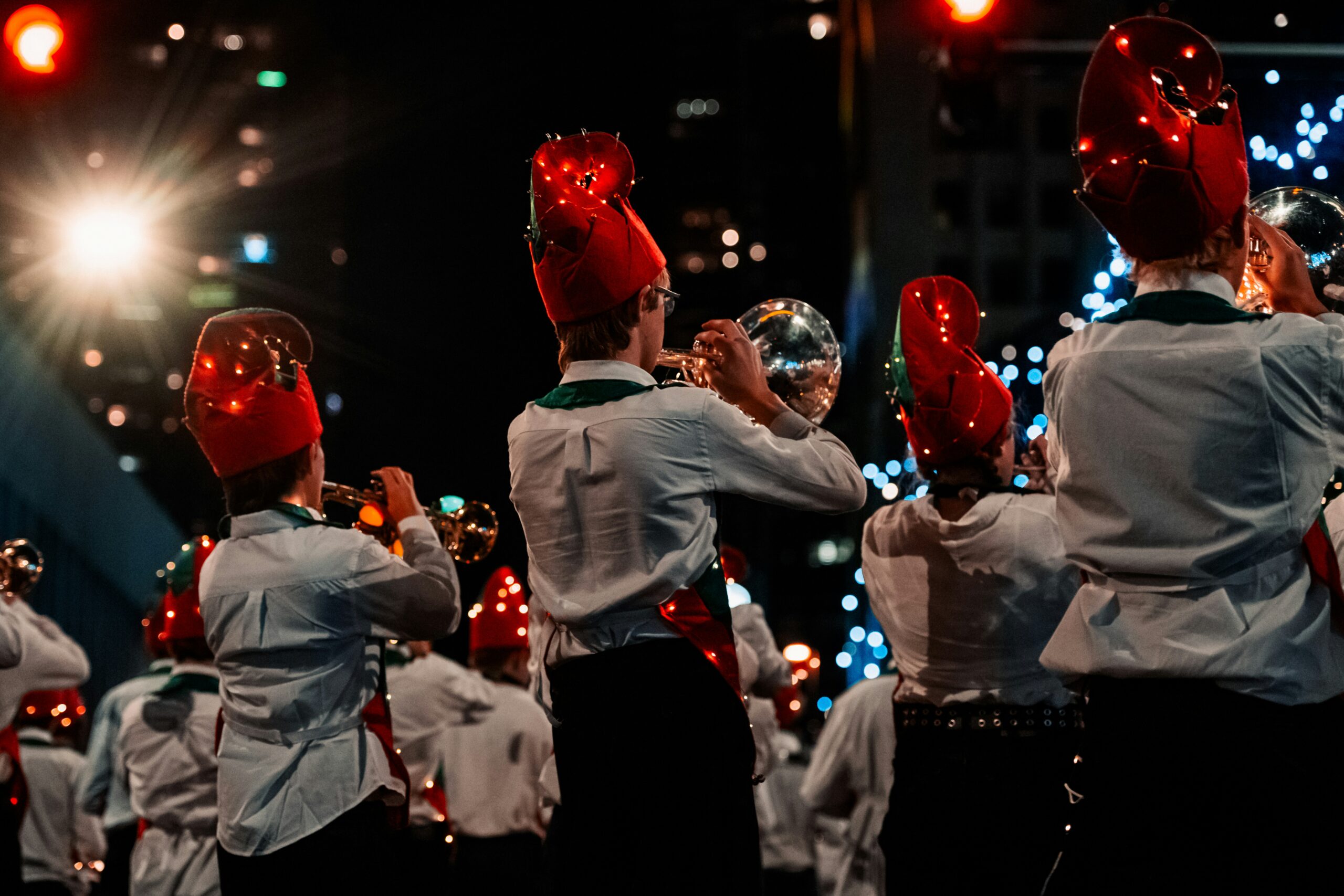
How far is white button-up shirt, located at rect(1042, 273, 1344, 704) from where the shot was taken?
7.94 ft

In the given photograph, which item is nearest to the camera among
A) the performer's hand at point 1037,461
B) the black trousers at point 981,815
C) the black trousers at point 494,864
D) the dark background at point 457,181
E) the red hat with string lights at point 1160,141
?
the red hat with string lights at point 1160,141

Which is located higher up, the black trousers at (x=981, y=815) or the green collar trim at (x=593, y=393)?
the green collar trim at (x=593, y=393)

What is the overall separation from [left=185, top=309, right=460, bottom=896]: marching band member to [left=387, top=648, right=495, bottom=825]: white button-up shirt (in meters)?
4.09

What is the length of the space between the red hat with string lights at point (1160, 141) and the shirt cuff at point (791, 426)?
78cm

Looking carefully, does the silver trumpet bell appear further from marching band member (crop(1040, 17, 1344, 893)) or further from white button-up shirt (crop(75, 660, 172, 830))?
white button-up shirt (crop(75, 660, 172, 830))

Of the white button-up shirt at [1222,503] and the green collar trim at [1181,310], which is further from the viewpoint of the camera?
the green collar trim at [1181,310]

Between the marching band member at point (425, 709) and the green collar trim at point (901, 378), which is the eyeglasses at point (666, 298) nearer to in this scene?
the green collar trim at point (901, 378)

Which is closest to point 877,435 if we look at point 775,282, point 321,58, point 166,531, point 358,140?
point 775,282

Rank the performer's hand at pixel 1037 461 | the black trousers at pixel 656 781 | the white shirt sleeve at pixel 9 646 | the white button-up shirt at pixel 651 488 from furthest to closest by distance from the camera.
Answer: the white shirt sleeve at pixel 9 646 → the performer's hand at pixel 1037 461 → the white button-up shirt at pixel 651 488 → the black trousers at pixel 656 781

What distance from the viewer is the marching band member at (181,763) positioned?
5.74 meters

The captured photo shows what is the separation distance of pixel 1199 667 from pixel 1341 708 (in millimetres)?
358

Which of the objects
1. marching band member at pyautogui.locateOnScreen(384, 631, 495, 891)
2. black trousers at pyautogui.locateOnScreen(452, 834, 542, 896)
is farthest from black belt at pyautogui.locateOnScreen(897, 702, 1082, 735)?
black trousers at pyautogui.locateOnScreen(452, 834, 542, 896)

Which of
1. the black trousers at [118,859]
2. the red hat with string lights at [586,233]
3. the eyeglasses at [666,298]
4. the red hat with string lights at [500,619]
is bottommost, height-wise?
the black trousers at [118,859]

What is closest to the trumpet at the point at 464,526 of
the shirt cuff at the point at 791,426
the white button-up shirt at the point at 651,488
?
the white button-up shirt at the point at 651,488
